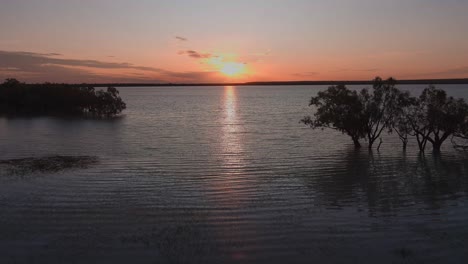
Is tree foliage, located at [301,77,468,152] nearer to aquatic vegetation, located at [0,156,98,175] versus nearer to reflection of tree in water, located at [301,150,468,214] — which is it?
reflection of tree in water, located at [301,150,468,214]

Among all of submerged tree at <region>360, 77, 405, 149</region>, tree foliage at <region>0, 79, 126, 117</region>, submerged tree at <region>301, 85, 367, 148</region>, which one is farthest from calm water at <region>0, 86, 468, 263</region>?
tree foliage at <region>0, 79, 126, 117</region>

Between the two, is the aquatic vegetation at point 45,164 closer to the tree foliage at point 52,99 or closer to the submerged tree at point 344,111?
the submerged tree at point 344,111

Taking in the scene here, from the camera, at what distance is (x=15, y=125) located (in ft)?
234

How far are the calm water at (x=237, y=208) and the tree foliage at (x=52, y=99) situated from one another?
64.6 m

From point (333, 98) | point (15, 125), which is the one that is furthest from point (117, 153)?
point (15, 125)

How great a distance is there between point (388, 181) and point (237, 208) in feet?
39.2

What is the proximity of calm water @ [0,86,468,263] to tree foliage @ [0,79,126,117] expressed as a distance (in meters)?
64.6

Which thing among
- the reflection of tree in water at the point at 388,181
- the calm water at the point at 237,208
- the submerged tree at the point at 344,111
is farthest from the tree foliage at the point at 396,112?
the reflection of tree in water at the point at 388,181

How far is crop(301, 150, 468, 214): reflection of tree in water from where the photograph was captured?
23.8m

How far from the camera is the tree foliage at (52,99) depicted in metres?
107

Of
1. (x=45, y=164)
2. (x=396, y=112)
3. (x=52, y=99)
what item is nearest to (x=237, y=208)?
(x=45, y=164)

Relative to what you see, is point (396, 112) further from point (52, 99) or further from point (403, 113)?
point (52, 99)

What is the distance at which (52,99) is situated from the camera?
368 feet

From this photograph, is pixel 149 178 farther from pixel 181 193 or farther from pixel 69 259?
pixel 69 259
